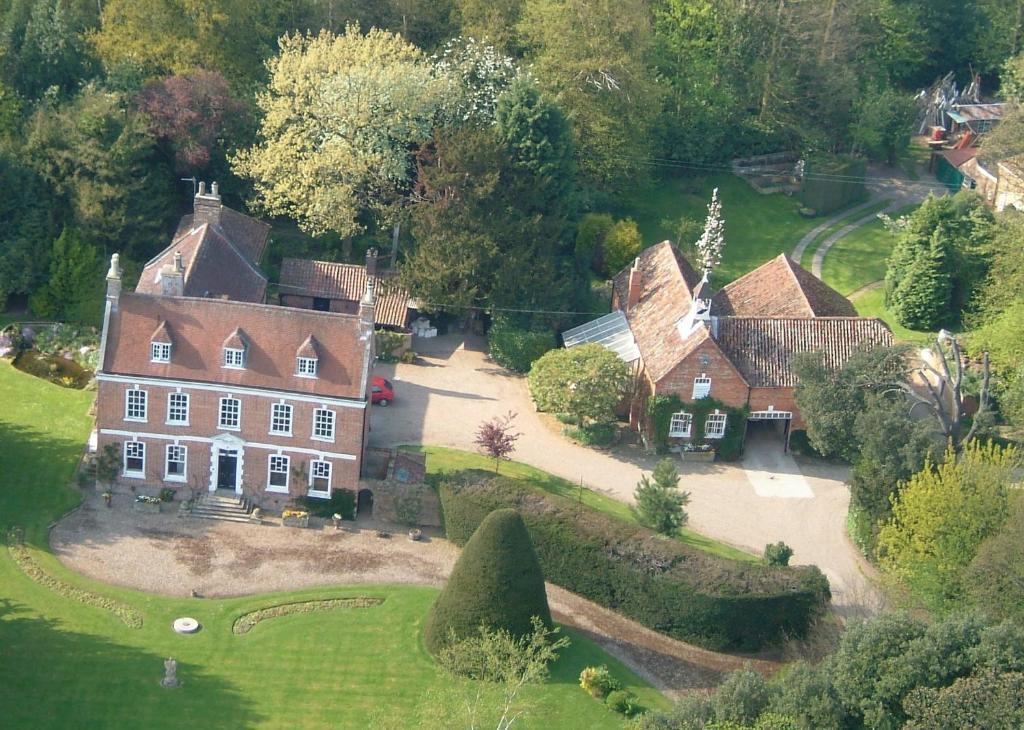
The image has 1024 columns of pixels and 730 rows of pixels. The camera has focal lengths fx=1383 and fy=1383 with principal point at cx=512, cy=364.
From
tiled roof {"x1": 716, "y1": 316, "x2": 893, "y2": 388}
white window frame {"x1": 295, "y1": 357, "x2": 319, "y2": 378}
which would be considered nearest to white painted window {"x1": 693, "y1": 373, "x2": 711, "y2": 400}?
tiled roof {"x1": 716, "y1": 316, "x2": 893, "y2": 388}

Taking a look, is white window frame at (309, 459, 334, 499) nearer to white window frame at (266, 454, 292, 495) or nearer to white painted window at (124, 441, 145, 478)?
white window frame at (266, 454, 292, 495)

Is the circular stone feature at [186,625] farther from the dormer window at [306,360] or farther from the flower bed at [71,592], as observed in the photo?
the dormer window at [306,360]

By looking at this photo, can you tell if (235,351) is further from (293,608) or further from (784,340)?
(784,340)

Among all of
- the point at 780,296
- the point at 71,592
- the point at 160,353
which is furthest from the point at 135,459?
the point at 780,296

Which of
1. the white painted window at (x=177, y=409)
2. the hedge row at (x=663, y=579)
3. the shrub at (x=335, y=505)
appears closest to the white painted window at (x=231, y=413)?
the white painted window at (x=177, y=409)

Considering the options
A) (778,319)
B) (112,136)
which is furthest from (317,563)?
(112,136)

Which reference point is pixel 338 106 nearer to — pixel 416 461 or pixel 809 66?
pixel 416 461
